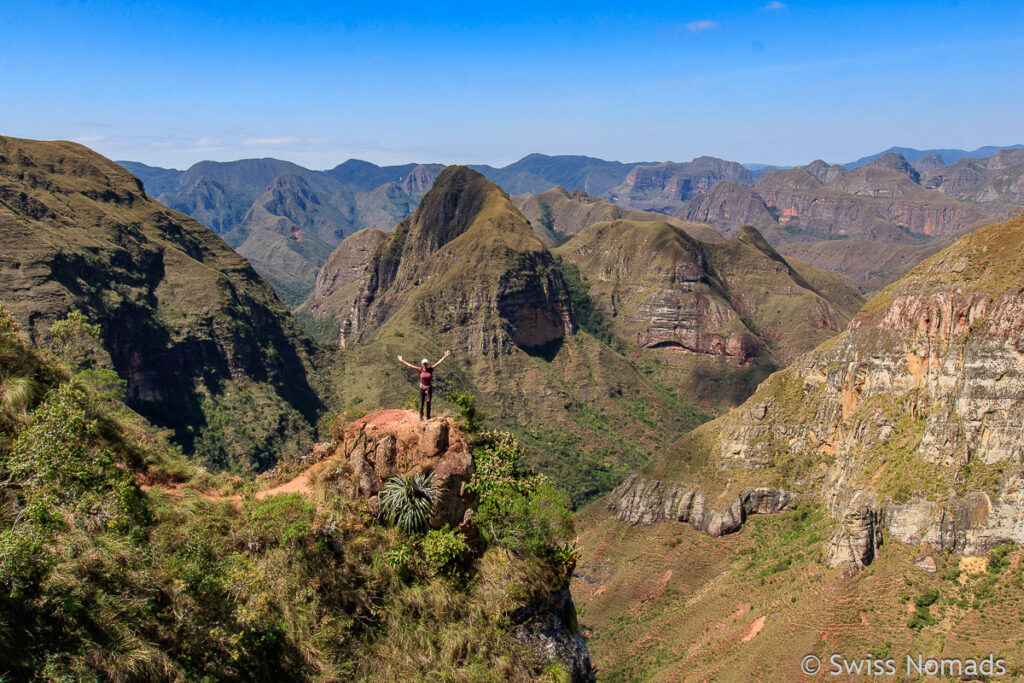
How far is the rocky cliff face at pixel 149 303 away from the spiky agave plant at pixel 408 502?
90.3 m

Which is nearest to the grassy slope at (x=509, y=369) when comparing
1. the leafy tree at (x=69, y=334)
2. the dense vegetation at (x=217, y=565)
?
the leafy tree at (x=69, y=334)

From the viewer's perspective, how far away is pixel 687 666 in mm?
55312

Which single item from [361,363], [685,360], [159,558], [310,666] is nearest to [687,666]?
[310,666]

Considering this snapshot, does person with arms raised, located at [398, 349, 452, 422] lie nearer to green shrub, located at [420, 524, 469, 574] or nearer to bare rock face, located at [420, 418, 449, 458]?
bare rock face, located at [420, 418, 449, 458]

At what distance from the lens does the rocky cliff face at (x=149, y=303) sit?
101250 millimetres

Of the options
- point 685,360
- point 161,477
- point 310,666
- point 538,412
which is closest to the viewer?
point 310,666

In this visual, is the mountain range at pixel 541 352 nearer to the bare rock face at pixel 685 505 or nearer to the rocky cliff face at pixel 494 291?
the rocky cliff face at pixel 494 291

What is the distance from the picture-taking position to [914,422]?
60344 mm

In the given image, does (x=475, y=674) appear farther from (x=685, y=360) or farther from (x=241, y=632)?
(x=685, y=360)

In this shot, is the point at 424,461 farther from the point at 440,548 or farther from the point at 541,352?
the point at 541,352

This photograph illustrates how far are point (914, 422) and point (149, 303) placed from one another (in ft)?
437

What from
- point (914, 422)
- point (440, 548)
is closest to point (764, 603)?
point (914, 422)

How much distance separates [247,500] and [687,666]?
49.1m

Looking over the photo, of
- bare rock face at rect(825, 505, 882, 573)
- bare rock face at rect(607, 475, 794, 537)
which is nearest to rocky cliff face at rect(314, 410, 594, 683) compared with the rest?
bare rock face at rect(825, 505, 882, 573)
